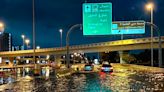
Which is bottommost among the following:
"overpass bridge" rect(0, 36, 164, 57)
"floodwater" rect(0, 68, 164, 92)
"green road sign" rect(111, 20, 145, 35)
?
"floodwater" rect(0, 68, 164, 92)

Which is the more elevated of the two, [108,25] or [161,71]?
[108,25]

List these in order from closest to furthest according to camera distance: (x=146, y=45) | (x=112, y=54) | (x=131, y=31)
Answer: (x=131, y=31)
(x=146, y=45)
(x=112, y=54)

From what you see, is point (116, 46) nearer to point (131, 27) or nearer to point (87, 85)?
point (131, 27)

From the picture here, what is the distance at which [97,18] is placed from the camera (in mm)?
54656

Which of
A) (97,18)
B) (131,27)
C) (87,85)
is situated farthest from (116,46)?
(87,85)

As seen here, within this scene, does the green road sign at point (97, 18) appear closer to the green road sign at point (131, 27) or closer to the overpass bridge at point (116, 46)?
the green road sign at point (131, 27)

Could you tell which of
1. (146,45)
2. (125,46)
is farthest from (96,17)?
(125,46)

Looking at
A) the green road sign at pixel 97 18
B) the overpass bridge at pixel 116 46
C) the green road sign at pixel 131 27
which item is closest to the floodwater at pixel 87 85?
the green road sign at pixel 97 18

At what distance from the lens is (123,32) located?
5769 centimetres

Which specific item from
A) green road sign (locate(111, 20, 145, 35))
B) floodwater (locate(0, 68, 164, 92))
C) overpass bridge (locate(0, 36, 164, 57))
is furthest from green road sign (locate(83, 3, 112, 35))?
floodwater (locate(0, 68, 164, 92))

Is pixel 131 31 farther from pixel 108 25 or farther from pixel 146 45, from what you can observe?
pixel 146 45

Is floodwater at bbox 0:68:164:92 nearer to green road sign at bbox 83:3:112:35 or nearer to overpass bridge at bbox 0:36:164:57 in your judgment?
green road sign at bbox 83:3:112:35

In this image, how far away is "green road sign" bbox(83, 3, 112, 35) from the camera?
54.2 meters

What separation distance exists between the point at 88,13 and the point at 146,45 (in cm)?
2311
